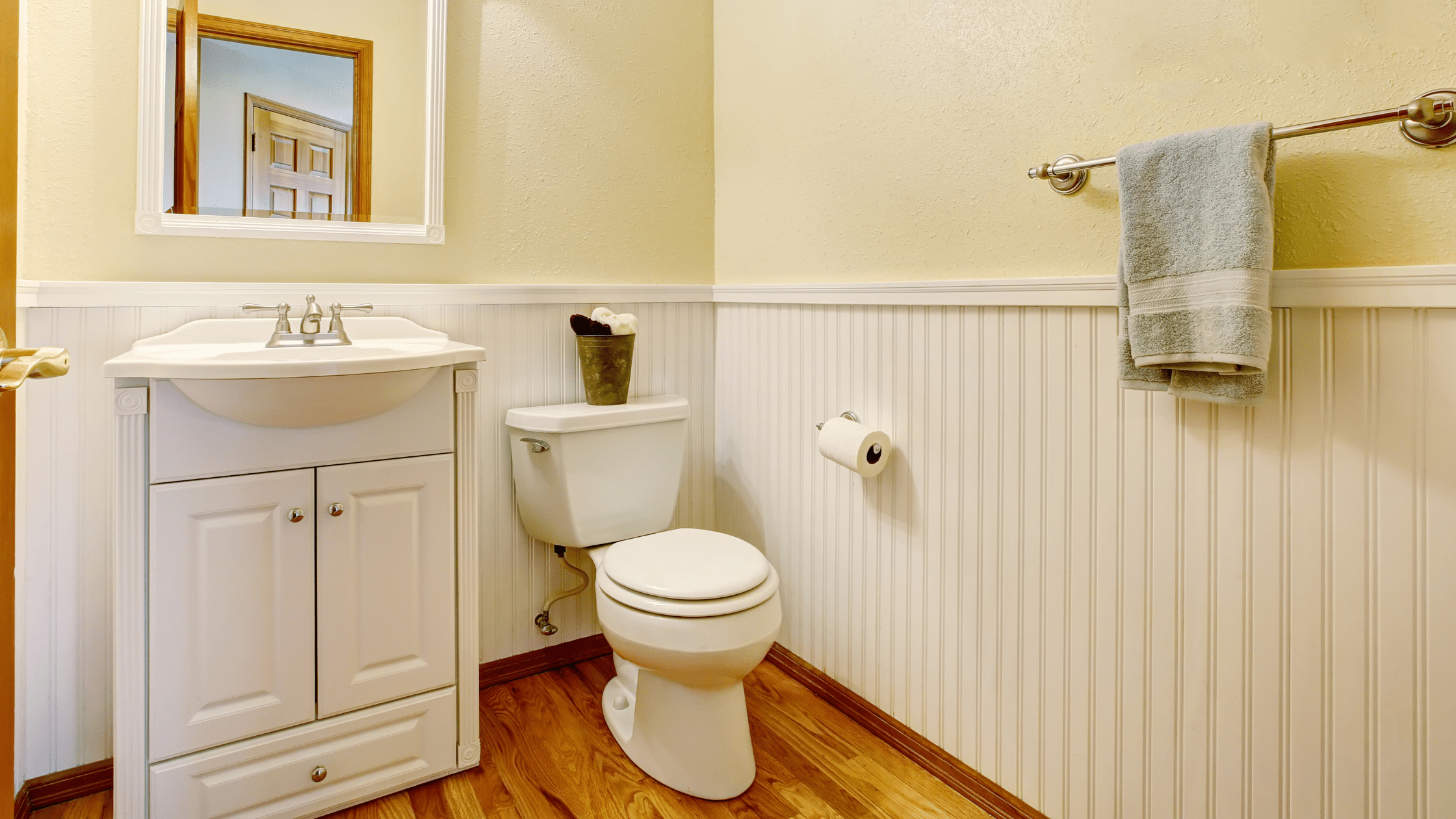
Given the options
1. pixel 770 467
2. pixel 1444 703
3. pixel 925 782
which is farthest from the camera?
pixel 770 467

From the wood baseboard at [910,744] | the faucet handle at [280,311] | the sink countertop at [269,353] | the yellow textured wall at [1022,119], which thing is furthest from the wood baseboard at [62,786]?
the yellow textured wall at [1022,119]

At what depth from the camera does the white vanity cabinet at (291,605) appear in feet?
4.12

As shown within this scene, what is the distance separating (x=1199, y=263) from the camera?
3.33 ft

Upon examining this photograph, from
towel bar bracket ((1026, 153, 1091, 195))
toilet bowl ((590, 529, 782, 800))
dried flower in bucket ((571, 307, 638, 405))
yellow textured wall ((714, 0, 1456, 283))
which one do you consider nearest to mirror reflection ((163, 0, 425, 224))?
dried flower in bucket ((571, 307, 638, 405))

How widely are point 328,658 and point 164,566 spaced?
31 centimetres

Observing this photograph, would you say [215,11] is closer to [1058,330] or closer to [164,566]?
[164,566]

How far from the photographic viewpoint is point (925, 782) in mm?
1538

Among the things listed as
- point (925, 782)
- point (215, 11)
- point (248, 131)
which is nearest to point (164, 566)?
point (248, 131)

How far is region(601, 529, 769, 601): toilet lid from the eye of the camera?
143 cm

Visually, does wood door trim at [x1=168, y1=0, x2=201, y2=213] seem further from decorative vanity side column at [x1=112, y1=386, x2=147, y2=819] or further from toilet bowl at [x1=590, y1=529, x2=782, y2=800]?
toilet bowl at [x1=590, y1=529, x2=782, y2=800]

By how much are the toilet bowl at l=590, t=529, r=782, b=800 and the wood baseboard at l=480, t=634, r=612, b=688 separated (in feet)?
1.30

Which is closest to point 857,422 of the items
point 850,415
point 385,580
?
point 850,415

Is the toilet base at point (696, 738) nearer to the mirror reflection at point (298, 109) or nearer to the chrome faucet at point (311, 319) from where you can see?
the chrome faucet at point (311, 319)

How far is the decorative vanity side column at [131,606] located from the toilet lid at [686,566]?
0.77 meters
